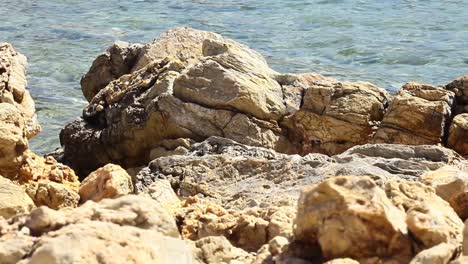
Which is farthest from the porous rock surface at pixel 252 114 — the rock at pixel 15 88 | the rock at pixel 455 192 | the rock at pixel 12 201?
the rock at pixel 455 192

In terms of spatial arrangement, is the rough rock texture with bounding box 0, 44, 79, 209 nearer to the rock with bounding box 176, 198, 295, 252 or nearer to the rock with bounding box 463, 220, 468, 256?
the rock with bounding box 176, 198, 295, 252

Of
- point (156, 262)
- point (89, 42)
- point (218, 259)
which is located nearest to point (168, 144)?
point (218, 259)

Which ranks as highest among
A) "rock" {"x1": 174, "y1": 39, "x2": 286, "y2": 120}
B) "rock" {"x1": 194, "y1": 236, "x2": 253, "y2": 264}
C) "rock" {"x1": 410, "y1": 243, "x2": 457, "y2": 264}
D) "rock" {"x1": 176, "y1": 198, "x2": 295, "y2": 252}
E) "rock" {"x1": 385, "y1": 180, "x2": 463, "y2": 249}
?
"rock" {"x1": 410, "y1": 243, "x2": 457, "y2": 264}

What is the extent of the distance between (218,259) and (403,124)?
5807mm

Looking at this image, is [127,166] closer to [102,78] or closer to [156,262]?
[102,78]

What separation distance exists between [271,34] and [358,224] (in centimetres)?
2004

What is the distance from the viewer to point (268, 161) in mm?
7414

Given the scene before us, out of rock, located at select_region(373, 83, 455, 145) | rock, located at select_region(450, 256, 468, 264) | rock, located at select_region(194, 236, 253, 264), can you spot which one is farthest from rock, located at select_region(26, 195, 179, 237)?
rock, located at select_region(373, 83, 455, 145)

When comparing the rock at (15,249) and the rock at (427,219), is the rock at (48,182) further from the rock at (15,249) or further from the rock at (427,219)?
the rock at (15,249)

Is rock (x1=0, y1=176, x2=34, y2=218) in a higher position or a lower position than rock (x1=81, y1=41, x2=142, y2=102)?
higher

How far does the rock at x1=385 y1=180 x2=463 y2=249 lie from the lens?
373 centimetres

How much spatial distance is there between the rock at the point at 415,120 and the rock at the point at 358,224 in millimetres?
5859

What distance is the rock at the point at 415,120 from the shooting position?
9664 mm

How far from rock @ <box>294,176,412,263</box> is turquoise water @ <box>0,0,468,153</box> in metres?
10.5
